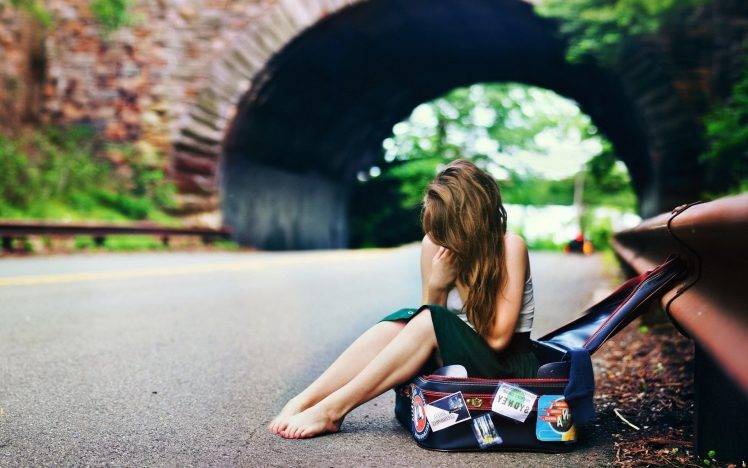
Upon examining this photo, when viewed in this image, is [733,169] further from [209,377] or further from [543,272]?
[209,377]

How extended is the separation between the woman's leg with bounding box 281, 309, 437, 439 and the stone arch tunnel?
12.6m

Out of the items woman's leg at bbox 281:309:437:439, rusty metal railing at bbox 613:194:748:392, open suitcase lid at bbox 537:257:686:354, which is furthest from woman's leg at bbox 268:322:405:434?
rusty metal railing at bbox 613:194:748:392

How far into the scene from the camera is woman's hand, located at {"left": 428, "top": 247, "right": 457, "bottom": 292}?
10.6 feet

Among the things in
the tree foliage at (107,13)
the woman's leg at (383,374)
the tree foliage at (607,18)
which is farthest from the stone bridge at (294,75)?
the woman's leg at (383,374)

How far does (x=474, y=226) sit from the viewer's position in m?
3.06

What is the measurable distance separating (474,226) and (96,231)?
1217cm

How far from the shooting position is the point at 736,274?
6.81 ft

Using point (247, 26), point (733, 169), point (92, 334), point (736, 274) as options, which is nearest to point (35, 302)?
point (92, 334)

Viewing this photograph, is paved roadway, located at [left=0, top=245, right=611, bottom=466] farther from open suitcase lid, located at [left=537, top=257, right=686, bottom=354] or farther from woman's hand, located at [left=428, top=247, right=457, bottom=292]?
woman's hand, located at [left=428, top=247, right=457, bottom=292]

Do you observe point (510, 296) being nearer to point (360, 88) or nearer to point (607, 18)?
point (607, 18)

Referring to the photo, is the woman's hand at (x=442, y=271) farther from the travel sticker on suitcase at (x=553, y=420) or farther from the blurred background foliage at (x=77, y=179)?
the blurred background foliage at (x=77, y=179)

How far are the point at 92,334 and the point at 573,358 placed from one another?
11.5 ft

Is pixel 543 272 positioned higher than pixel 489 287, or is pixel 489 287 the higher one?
pixel 489 287

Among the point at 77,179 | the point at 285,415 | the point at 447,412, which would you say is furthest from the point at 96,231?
the point at 447,412
